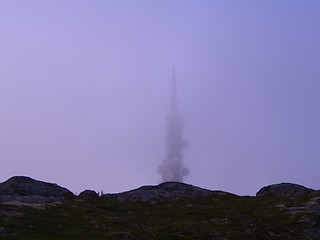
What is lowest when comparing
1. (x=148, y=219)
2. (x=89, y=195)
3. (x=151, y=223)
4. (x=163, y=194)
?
(x=151, y=223)

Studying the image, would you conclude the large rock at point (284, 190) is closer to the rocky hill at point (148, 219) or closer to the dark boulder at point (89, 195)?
the rocky hill at point (148, 219)

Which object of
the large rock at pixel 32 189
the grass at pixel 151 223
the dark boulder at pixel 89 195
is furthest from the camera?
the dark boulder at pixel 89 195

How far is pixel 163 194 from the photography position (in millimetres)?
127312

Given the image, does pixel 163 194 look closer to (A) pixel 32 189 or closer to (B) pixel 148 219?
(A) pixel 32 189

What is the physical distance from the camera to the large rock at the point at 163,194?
123 m

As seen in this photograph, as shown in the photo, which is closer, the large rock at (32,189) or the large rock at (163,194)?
the large rock at (32,189)

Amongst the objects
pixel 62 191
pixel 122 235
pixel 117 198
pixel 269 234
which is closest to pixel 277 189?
pixel 117 198

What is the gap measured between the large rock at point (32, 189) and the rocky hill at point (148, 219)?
237 mm

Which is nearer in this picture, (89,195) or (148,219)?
(148,219)

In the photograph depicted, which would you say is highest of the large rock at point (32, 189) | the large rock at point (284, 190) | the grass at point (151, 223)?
the large rock at point (284, 190)

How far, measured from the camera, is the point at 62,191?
12569cm

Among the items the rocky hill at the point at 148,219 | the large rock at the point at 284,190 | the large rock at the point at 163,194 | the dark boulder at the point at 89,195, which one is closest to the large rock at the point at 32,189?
the rocky hill at the point at 148,219

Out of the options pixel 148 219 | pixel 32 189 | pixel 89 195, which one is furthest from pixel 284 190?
pixel 32 189

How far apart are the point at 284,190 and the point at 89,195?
170 feet
